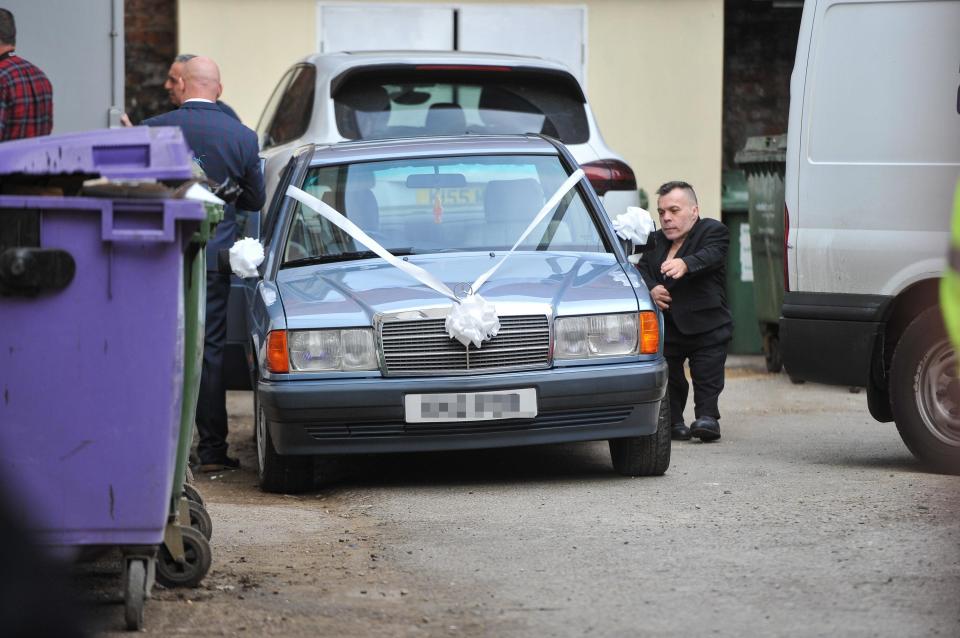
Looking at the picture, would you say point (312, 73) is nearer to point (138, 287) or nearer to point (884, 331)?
point (884, 331)

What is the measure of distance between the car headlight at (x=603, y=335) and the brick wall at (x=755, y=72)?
9098mm

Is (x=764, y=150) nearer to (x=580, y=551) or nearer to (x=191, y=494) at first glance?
(x=580, y=551)

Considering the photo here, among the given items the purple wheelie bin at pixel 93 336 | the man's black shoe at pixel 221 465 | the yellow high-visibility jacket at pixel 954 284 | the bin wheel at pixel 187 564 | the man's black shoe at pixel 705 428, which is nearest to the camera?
the yellow high-visibility jacket at pixel 954 284

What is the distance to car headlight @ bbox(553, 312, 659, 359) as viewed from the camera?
23.5 ft

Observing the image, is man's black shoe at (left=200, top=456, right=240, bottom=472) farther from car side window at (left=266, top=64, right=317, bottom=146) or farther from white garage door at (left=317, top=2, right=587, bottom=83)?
white garage door at (left=317, top=2, right=587, bottom=83)

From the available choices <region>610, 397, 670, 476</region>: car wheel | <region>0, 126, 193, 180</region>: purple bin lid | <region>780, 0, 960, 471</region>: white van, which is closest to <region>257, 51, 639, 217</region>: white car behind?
<region>780, 0, 960, 471</region>: white van

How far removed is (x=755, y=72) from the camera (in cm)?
1608

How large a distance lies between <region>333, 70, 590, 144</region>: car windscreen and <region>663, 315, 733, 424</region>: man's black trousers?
175 centimetres

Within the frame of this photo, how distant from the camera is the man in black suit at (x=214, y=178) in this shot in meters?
8.28

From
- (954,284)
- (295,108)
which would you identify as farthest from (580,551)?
(295,108)

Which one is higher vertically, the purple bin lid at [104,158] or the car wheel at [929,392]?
the purple bin lid at [104,158]

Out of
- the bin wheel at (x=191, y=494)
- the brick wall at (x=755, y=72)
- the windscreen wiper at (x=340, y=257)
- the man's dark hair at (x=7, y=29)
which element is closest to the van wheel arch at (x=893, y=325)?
the windscreen wiper at (x=340, y=257)

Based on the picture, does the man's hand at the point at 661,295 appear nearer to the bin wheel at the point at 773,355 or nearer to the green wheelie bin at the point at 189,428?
the green wheelie bin at the point at 189,428

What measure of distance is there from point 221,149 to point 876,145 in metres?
3.10
